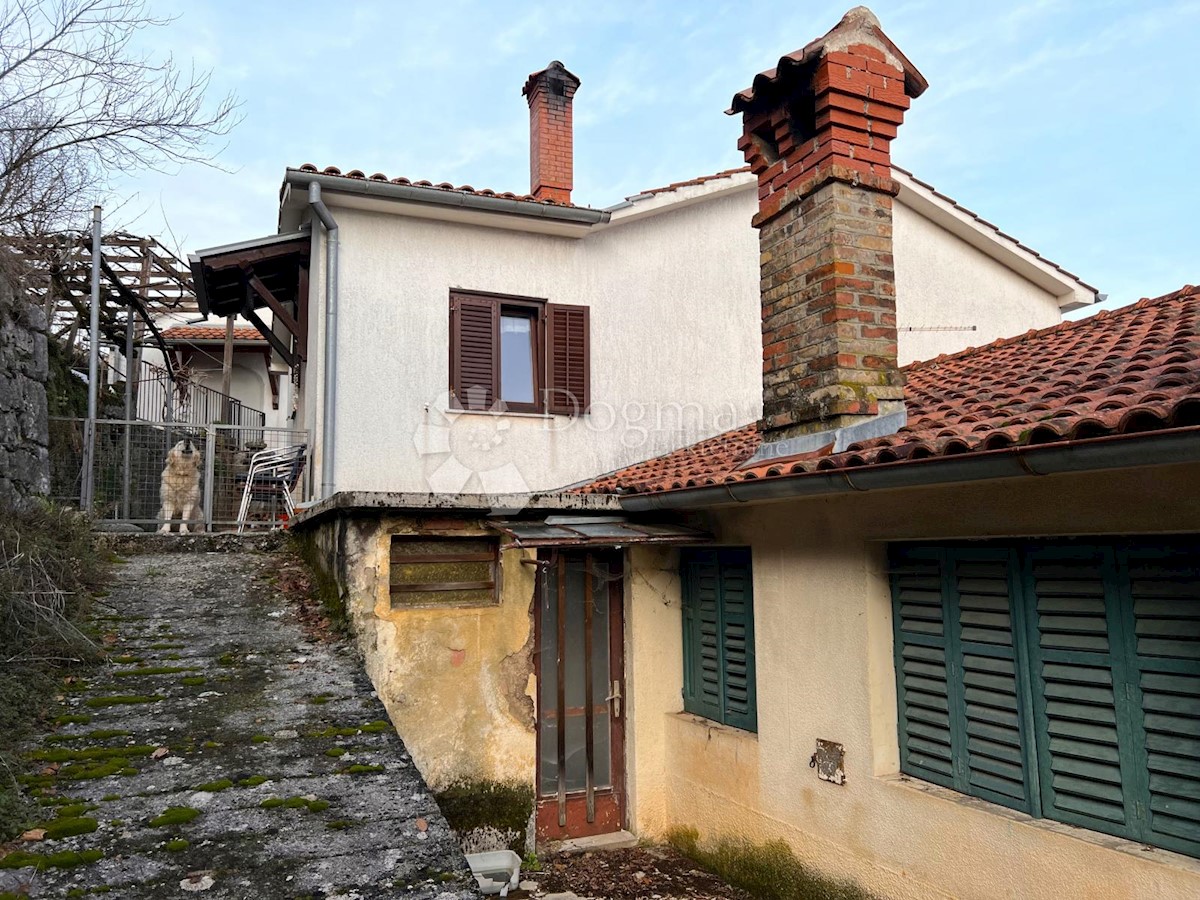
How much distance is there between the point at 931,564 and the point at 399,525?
342cm

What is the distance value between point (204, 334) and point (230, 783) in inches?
723

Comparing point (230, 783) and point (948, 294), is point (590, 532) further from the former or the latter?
point (948, 294)

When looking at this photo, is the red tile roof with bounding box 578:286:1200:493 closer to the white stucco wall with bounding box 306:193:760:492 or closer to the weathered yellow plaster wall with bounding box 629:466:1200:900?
the weathered yellow plaster wall with bounding box 629:466:1200:900

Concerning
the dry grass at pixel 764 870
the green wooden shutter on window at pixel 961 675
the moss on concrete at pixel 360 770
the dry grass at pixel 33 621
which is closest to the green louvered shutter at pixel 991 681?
the green wooden shutter on window at pixel 961 675

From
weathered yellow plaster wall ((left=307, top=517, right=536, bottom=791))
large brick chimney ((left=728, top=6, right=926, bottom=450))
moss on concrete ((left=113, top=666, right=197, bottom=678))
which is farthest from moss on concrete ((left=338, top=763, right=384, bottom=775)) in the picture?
large brick chimney ((left=728, top=6, right=926, bottom=450))

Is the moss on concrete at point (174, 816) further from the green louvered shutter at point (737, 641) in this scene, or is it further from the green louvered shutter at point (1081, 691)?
the green louvered shutter at point (737, 641)

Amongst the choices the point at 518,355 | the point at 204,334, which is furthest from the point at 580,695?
the point at 204,334

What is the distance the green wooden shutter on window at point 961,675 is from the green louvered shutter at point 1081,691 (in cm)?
12

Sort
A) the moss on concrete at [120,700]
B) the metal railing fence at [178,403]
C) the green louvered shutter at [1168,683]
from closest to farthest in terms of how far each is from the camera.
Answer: the green louvered shutter at [1168,683]
the moss on concrete at [120,700]
the metal railing fence at [178,403]

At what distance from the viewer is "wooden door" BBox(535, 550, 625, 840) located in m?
6.58

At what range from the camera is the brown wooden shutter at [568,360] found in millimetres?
9180

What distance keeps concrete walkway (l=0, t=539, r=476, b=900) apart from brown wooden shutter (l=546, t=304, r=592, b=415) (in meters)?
4.60

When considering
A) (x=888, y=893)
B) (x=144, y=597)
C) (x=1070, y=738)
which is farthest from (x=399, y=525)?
(x=1070, y=738)

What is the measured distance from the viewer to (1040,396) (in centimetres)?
447
